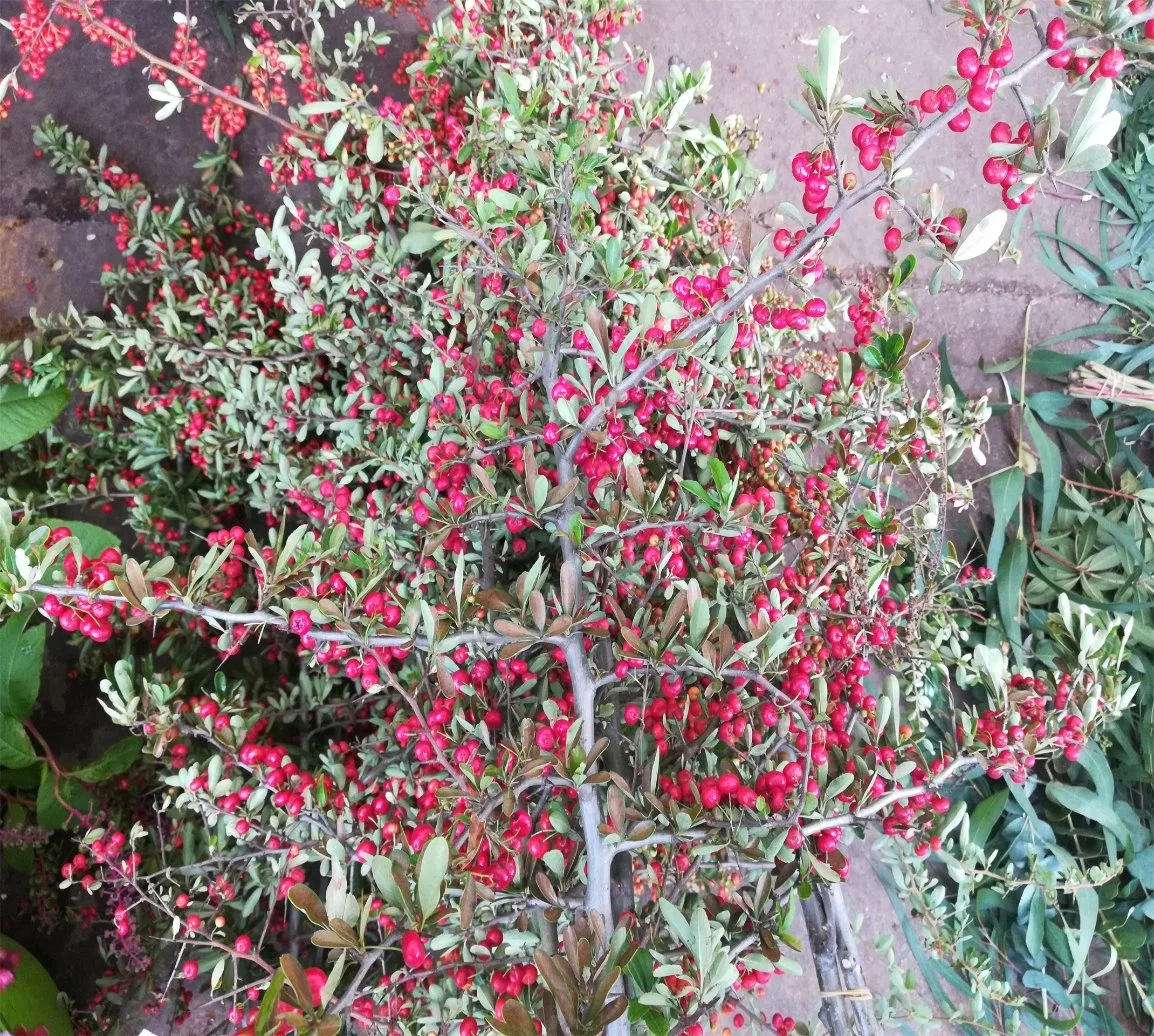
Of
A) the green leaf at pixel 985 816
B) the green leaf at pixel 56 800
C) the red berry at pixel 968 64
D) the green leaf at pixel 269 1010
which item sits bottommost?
the green leaf at pixel 985 816

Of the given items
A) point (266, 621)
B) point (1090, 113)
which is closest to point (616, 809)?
point (266, 621)

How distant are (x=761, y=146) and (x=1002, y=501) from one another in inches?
41.5

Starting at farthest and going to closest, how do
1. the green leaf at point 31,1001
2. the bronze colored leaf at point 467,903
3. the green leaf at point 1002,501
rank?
the green leaf at point 1002,501
the green leaf at point 31,1001
the bronze colored leaf at point 467,903

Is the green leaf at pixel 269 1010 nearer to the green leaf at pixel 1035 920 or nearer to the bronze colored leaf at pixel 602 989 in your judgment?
the bronze colored leaf at pixel 602 989

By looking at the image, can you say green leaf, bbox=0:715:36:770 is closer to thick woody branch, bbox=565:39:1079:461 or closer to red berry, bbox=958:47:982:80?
thick woody branch, bbox=565:39:1079:461

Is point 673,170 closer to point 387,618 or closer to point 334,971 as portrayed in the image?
point 387,618

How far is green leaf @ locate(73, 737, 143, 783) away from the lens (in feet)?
4.32

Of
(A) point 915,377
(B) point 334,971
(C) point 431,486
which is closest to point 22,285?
(C) point 431,486

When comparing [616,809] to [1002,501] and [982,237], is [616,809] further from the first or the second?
[1002,501]

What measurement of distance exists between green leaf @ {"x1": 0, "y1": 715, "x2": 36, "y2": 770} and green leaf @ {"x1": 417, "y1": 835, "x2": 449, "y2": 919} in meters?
1.14

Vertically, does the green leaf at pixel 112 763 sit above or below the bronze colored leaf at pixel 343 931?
below

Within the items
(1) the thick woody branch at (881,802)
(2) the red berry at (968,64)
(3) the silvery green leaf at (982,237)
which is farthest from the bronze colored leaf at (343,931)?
(2) the red berry at (968,64)

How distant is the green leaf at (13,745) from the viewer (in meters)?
1.33

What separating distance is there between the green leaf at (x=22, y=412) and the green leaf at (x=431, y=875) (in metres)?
1.29
